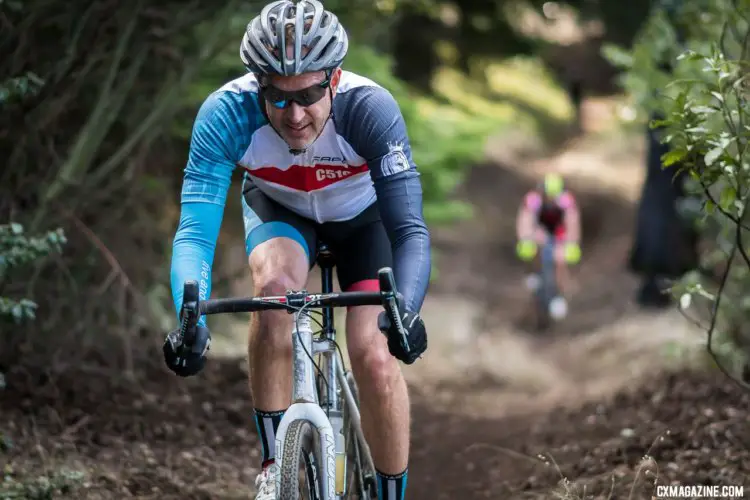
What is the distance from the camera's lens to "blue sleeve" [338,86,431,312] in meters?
4.42

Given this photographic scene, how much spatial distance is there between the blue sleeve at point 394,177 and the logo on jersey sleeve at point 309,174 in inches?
8.3

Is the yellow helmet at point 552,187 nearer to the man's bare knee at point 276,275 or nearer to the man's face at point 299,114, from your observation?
the man's bare knee at point 276,275

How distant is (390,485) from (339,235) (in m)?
1.17

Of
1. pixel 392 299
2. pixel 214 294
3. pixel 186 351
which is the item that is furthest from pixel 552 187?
pixel 186 351

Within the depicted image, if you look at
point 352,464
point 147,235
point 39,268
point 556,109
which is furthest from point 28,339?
point 556,109

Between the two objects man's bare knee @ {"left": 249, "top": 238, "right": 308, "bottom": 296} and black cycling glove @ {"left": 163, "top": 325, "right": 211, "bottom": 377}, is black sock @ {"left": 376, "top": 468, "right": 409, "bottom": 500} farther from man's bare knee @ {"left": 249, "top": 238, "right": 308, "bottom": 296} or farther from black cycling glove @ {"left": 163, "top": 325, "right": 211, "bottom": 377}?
black cycling glove @ {"left": 163, "top": 325, "right": 211, "bottom": 377}

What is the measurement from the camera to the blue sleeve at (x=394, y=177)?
4418 millimetres

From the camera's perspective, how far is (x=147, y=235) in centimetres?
892

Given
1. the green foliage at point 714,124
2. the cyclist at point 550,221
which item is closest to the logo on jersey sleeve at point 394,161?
the green foliage at point 714,124

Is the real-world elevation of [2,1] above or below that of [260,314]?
above

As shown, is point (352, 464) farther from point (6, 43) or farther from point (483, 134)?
point (483, 134)

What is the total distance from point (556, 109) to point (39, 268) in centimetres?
3241

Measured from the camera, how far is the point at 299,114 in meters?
4.44

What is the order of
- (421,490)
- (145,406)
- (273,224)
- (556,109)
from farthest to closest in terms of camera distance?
(556,109)
(145,406)
(421,490)
(273,224)
